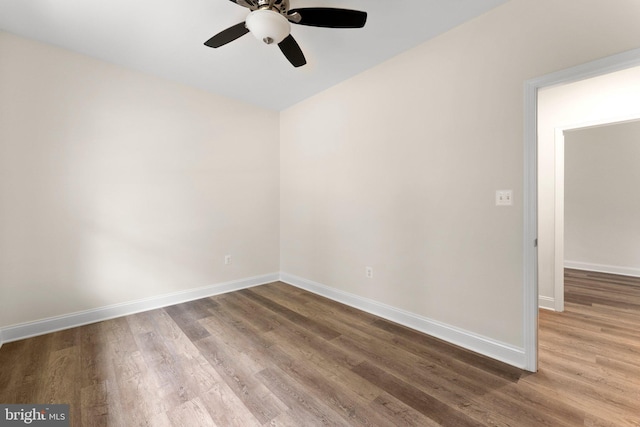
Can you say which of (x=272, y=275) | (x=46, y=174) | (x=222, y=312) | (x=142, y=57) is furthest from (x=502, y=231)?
(x=46, y=174)

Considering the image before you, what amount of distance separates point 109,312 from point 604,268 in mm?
7242

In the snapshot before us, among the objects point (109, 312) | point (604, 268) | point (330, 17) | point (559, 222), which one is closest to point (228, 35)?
point (330, 17)

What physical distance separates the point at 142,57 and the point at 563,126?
4.45 metres

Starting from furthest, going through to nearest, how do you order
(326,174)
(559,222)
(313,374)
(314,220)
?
(314,220) < (326,174) < (559,222) < (313,374)

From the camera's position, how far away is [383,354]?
209 centimetres

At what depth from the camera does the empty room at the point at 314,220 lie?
1.65 metres

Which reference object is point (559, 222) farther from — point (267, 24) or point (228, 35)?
point (228, 35)

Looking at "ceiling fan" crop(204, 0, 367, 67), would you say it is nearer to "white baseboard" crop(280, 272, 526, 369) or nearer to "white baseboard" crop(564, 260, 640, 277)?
"white baseboard" crop(280, 272, 526, 369)

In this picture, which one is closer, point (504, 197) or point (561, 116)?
point (504, 197)

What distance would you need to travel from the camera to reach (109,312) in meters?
2.76

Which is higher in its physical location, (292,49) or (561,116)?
(292,49)

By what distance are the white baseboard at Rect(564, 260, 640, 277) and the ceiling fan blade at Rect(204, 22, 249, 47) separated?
6.34m

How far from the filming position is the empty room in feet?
5.41

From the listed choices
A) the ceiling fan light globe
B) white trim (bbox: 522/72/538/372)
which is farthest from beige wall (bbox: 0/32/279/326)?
white trim (bbox: 522/72/538/372)
